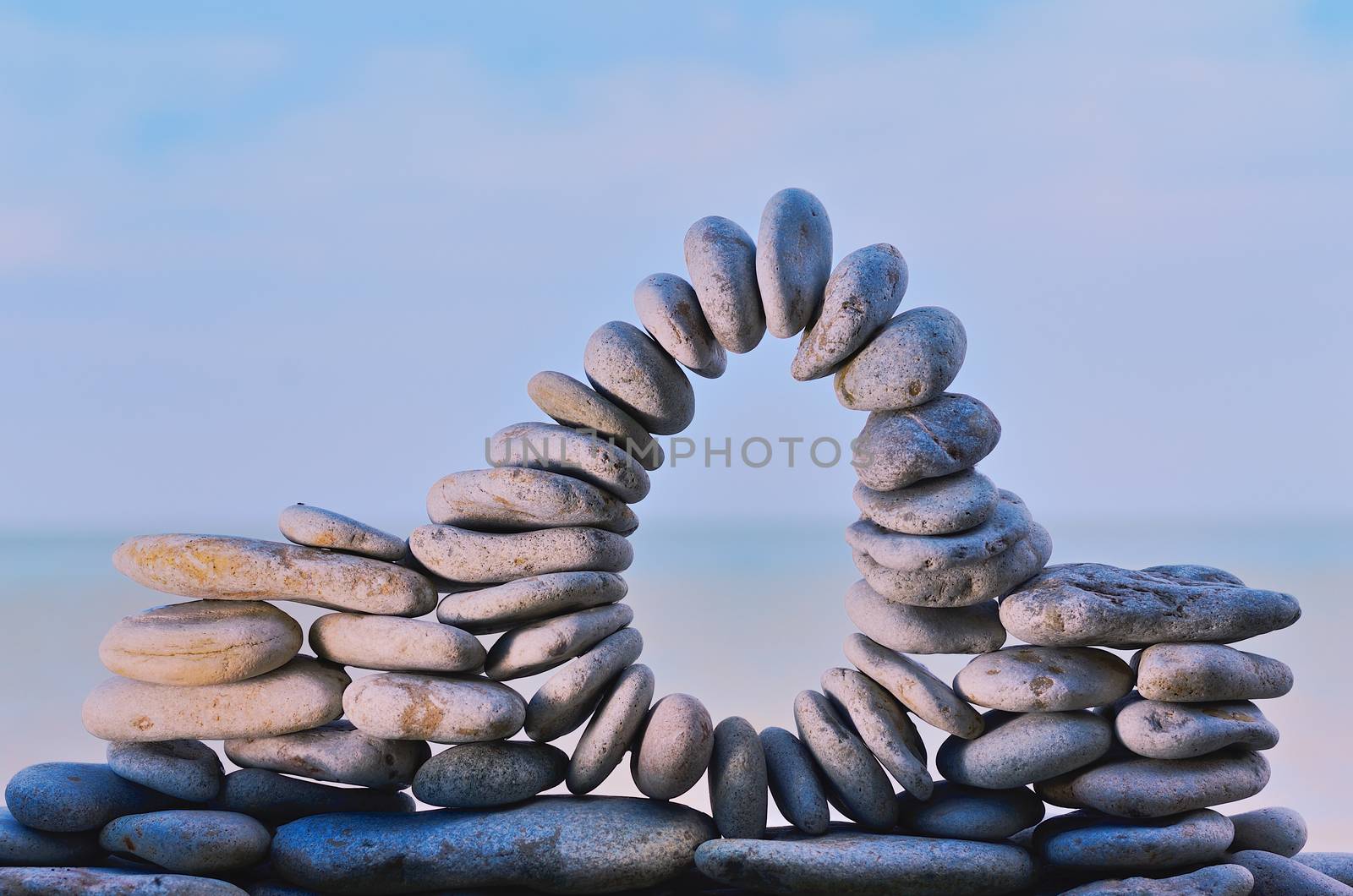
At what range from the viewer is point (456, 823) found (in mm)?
→ 4020

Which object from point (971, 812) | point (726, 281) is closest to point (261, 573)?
point (726, 281)

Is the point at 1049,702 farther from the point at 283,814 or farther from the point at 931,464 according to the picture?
the point at 283,814

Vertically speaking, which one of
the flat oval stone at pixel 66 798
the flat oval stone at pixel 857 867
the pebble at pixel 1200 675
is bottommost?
the flat oval stone at pixel 857 867

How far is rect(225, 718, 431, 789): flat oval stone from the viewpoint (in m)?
4.09

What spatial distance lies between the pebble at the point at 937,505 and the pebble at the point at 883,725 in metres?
0.58

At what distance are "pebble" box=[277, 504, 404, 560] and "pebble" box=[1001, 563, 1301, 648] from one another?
2.23 meters

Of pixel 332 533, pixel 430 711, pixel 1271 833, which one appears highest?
pixel 332 533

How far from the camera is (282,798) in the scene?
4.22 m

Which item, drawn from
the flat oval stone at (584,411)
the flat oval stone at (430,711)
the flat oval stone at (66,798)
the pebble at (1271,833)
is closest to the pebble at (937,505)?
the flat oval stone at (584,411)

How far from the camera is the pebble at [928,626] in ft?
13.9

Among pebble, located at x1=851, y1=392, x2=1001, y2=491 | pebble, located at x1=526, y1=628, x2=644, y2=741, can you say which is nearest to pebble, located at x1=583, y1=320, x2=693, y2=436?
pebble, located at x1=851, y1=392, x2=1001, y2=491

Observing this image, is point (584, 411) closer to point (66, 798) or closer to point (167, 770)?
point (167, 770)

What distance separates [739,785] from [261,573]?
5.97ft

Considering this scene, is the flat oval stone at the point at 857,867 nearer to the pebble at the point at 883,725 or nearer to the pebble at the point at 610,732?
the pebble at the point at 883,725
